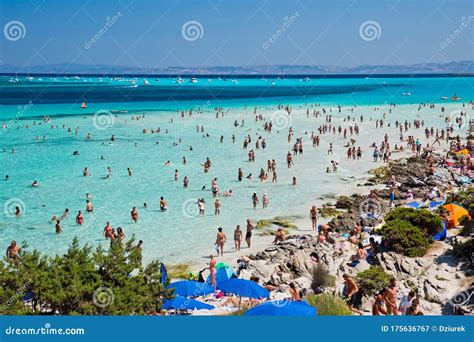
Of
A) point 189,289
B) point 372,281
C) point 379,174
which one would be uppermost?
point 379,174

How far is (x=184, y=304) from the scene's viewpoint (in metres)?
12.7

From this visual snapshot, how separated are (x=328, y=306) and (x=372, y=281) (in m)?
3.03

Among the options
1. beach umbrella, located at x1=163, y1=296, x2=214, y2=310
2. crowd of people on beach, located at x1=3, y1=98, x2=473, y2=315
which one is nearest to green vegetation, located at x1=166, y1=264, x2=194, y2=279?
crowd of people on beach, located at x1=3, y1=98, x2=473, y2=315

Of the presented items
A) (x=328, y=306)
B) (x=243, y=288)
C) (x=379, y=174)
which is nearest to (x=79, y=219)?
(x=243, y=288)

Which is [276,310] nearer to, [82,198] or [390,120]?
[82,198]

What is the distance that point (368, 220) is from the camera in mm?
22203

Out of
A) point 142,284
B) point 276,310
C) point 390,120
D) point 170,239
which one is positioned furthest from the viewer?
point 390,120

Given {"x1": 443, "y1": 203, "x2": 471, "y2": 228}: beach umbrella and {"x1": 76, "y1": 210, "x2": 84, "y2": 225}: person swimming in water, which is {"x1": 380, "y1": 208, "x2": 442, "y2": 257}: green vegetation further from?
{"x1": 76, "y1": 210, "x2": 84, "y2": 225}: person swimming in water

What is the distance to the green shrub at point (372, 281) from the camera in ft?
46.4

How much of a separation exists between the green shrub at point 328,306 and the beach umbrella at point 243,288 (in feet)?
5.08

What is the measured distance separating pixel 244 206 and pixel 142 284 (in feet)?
49.8

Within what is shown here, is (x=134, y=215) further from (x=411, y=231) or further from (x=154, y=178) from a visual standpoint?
(x=411, y=231)

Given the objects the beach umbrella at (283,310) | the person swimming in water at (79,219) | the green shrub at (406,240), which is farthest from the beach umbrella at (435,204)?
the person swimming in water at (79,219)

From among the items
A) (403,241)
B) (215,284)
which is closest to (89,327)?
(215,284)
